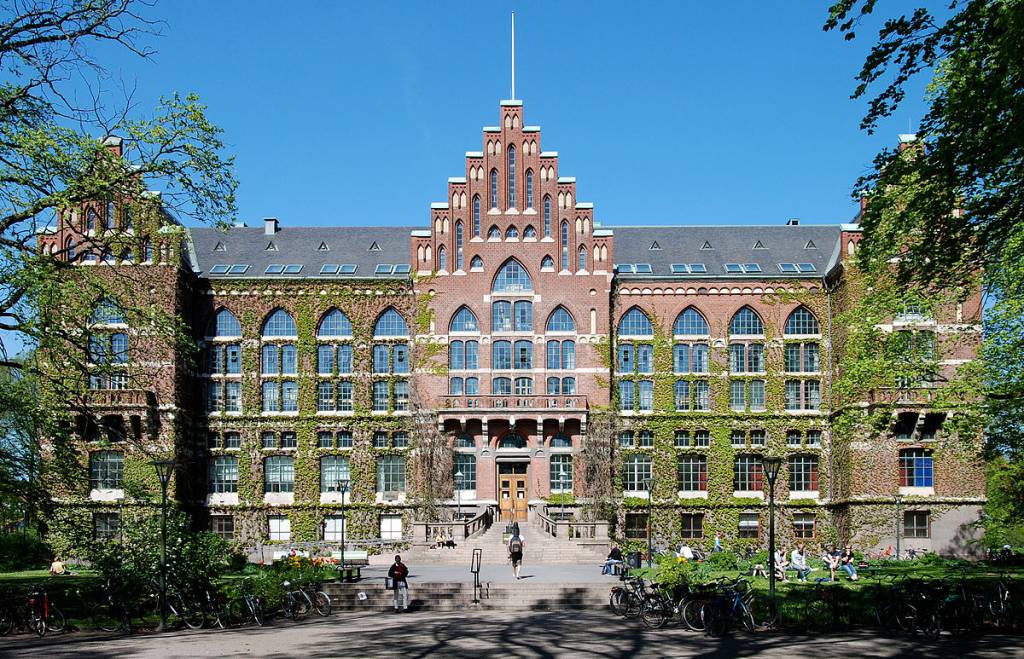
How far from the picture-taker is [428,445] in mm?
55844

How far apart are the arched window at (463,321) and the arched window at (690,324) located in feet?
34.8

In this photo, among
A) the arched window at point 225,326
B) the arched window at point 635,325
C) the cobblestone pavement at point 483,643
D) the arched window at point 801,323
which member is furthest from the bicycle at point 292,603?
the arched window at point 801,323

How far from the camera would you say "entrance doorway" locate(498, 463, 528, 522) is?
2200 inches

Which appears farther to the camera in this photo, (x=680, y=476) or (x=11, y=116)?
(x=680, y=476)

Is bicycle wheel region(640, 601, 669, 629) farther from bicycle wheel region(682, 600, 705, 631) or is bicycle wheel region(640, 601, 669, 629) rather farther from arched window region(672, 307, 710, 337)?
arched window region(672, 307, 710, 337)

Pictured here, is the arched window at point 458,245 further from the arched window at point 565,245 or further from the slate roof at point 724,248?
the slate roof at point 724,248

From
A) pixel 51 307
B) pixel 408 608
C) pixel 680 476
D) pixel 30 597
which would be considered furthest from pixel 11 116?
pixel 680 476

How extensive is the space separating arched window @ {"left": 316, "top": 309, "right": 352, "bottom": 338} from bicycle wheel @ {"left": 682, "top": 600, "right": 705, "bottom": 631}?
116 ft

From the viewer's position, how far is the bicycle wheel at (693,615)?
25.8m

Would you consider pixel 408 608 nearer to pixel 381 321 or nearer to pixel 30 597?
pixel 30 597

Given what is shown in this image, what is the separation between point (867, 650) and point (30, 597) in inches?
749

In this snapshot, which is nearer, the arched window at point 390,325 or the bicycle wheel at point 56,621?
the bicycle wheel at point 56,621

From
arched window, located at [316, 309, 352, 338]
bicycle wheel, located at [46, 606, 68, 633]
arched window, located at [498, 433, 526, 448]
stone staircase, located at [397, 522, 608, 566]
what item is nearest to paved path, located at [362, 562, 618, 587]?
stone staircase, located at [397, 522, 608, 566]

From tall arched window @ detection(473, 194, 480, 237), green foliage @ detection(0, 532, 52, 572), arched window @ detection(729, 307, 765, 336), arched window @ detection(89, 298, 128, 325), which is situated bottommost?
green foliage @ detection(0, 532, 52, 572)
